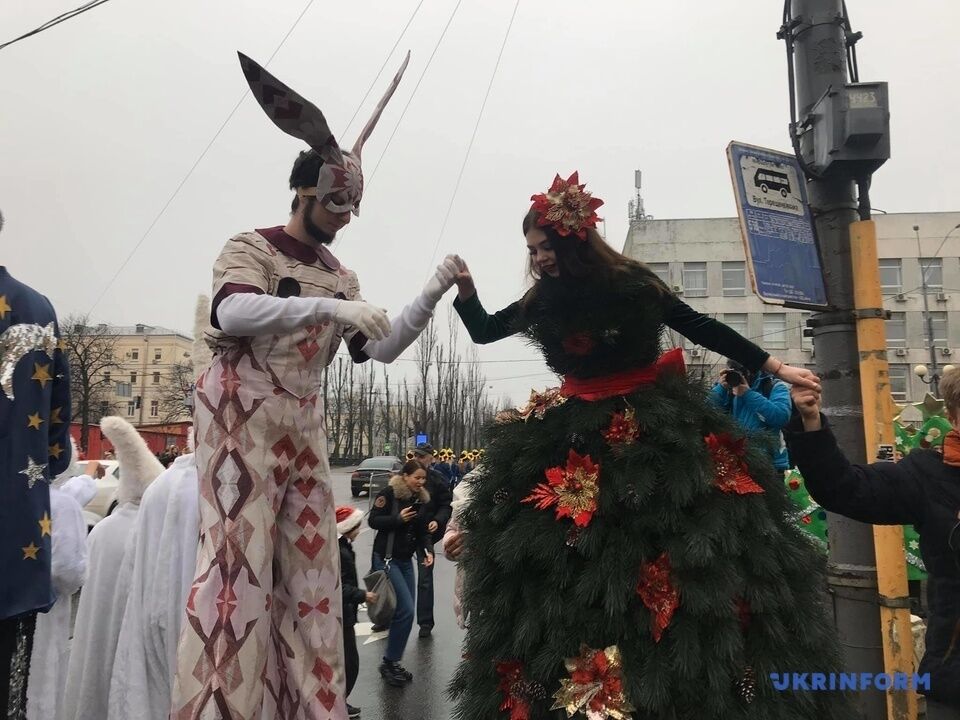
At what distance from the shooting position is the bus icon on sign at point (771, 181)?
3576 mm

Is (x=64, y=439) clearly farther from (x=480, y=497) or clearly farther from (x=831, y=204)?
(x=831, y=204)

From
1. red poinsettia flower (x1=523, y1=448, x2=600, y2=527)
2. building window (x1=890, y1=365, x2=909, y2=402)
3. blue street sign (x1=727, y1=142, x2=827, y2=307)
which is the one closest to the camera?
red poinsettia flower (x1=523, y1=448, x2=600, y2=527)

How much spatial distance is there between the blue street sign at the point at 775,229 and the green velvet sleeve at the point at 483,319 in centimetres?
126

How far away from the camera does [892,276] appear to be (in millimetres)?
43031

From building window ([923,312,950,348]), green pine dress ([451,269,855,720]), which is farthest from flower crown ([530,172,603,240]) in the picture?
building window ([923,312,950,348])

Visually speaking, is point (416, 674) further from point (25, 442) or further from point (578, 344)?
point (25, 442)

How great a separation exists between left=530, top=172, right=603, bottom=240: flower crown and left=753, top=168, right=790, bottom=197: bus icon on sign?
137cm

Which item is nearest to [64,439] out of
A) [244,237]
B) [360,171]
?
[244,237]

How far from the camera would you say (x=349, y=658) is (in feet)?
13.9

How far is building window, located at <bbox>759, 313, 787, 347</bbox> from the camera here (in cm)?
4288

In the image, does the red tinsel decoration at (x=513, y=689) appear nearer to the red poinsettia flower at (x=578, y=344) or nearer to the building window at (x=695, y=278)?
the red poinsettia flower at (x=578, y=344)

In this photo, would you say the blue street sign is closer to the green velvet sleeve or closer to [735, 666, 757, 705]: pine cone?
the green velvet sleeve

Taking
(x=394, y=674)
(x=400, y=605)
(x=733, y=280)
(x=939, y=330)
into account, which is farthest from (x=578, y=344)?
(x=939, y=330)

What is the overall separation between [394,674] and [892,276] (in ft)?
151
